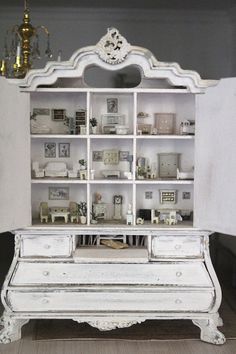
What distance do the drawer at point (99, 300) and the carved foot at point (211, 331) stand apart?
0.12 metres

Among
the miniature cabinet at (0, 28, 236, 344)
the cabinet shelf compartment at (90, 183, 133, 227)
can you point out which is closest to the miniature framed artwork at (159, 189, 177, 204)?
the miniature cabinet at (0, 28, 236, 344)

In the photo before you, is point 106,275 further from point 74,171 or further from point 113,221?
point 74,171

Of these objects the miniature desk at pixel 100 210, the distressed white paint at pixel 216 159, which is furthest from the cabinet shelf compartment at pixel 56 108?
the distressed white paint at pixel 216 159

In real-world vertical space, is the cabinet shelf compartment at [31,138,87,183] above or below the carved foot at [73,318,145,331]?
above

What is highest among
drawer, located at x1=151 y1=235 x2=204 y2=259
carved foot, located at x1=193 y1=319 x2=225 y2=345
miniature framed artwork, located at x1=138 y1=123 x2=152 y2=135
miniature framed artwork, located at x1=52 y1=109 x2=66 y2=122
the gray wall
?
the gray wall

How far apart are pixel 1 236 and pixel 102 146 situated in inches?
85.8

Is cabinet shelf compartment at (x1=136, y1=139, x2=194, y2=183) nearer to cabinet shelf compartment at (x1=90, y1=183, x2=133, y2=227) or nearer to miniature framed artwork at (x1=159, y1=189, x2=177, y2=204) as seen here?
miniature framed artwork at (x1=159, y1=189, x2=177, y2=204)

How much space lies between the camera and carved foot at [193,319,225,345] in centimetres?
285

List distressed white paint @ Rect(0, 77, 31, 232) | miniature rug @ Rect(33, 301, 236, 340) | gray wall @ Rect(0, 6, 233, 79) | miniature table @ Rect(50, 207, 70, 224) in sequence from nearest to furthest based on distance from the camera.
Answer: distressed white paint @ Rect(0, 77, 31, 232) < miniature rug @ Rect(33, 301, 236, 340) < miniature table @ Rect(50, 207, 70, 224) < gray wall @ Rect(0, 6, 233, 79)

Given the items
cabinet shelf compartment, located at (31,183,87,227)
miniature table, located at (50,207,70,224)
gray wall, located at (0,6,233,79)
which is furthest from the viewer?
gray wall, located at (0,6,233,79)

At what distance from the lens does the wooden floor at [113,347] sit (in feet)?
9.13

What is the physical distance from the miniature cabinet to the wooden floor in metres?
0.07

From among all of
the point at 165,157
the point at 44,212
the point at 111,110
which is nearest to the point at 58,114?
the point at 111,110

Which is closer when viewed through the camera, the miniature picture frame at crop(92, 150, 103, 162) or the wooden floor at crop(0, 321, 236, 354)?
the wooden floor at crop(0, 321, 236, 354)
